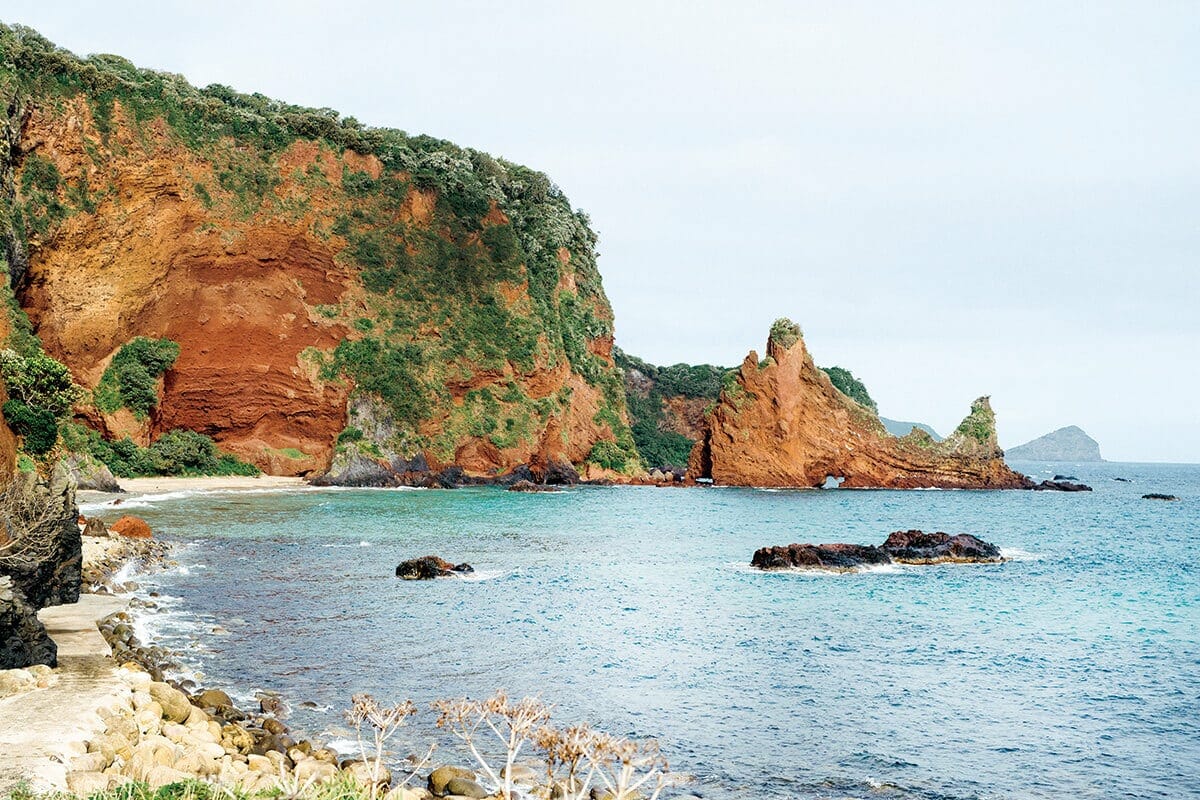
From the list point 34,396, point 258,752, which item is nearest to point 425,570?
point 258,752

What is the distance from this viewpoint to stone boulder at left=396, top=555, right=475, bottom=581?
113ft

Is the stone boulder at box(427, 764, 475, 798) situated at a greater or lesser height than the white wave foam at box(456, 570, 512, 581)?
greater

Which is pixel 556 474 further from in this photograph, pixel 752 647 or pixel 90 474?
pixel 752 647

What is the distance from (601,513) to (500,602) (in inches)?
1371

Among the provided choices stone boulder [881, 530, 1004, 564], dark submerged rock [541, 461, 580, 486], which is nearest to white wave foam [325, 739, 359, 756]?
stone boulder [881, 530, 1004, 564]

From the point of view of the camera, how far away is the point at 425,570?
114ft

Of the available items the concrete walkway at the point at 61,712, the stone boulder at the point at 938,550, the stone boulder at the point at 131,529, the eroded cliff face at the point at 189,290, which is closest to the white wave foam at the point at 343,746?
the concrete walkway at the point at 61,712

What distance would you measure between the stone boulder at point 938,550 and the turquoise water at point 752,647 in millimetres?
1104

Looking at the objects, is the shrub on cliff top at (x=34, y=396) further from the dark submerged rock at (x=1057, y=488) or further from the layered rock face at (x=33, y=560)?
the dark submerged rock at (x=1057, y=488)

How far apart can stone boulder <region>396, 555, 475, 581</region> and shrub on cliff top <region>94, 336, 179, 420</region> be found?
165 ft

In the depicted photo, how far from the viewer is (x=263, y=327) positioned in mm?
85625

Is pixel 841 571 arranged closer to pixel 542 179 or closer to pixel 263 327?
pixel 263 327

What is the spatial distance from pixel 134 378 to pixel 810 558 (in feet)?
195

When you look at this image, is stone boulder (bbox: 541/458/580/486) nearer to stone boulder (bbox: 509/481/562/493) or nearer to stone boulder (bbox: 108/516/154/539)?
stone boulder (bbox: 509/481/562/493)
